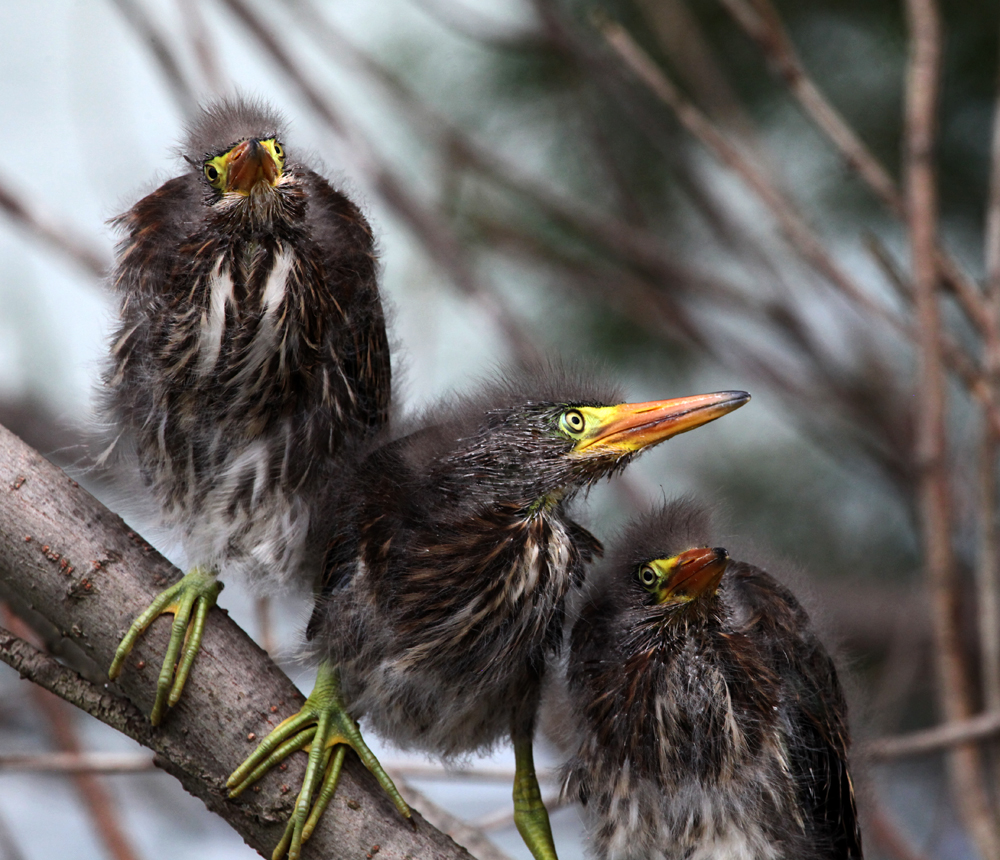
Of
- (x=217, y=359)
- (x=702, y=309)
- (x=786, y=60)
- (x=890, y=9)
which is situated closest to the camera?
(x=217, y=359)

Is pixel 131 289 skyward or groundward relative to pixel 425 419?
groundward

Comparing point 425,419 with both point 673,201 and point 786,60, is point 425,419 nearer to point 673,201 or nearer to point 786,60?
point 786,60

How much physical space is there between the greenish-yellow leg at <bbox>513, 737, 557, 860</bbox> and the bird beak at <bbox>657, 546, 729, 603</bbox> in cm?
28

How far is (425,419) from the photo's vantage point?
1.25 meters

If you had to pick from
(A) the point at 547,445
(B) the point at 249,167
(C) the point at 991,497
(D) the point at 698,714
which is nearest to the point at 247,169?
(B) the point at 249,167

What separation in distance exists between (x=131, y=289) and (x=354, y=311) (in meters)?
0.25

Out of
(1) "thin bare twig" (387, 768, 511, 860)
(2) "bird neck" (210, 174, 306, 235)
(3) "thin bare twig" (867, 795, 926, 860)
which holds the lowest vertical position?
(1) "thin bare twig" (387, 768, 511, 860)

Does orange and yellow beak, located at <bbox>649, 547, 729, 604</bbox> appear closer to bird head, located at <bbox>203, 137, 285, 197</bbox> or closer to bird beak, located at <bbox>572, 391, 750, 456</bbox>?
bird beak, located at <bbox>572, 391, 750, 456</bbox>

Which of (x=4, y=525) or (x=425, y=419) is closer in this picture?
(x=4, y=525)

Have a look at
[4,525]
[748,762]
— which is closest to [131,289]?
[4,525]

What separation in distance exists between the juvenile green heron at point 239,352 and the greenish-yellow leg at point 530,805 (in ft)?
1.11

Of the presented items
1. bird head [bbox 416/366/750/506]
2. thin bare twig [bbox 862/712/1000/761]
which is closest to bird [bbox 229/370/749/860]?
bird head [bbox 416/366/750/506]

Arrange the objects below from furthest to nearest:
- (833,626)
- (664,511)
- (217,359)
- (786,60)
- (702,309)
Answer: (702,309) → (786,60) → (833,626) → (664,511) → (217,359)

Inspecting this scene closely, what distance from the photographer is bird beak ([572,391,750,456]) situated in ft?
3.53
